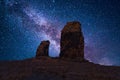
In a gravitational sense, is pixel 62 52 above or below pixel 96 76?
above

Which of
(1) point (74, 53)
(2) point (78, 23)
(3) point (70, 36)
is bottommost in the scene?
(1) point (74, 53)

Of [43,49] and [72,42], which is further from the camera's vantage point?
[43,49]

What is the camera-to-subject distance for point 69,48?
132 feet

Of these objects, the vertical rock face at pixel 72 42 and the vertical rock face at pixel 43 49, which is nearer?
the vertical rock face at pixel 72 42

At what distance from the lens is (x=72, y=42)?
133 feet

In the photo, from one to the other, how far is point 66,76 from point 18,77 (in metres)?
4.69

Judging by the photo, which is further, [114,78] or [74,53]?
[74,53]

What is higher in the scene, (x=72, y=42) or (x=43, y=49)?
(x=72, y=42)

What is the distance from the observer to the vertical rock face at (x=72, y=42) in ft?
130

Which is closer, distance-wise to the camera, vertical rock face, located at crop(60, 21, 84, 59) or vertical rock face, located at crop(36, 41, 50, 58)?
vertical rock face, located at crop(60, 21, 84, 59)

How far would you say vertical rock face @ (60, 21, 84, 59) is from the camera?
39.6 m

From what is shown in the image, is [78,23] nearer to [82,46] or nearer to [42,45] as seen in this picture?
[82,46]

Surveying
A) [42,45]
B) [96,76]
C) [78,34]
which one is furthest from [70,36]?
[96,76]

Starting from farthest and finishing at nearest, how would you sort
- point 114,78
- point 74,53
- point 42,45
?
point 42,45
point 74,53
point 114,78
